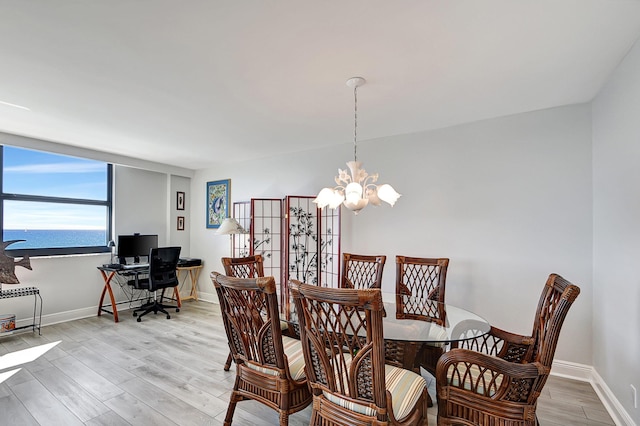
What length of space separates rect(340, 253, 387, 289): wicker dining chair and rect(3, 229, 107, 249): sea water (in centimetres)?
417

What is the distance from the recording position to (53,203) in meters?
4.45

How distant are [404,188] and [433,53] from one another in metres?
1.90

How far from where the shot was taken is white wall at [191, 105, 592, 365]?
2.80 metres

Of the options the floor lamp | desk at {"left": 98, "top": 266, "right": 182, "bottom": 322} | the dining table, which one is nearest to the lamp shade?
the floor lamp

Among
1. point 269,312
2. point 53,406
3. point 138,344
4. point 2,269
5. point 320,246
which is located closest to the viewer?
point 269,312

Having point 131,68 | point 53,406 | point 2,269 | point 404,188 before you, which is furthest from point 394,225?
point 2,269

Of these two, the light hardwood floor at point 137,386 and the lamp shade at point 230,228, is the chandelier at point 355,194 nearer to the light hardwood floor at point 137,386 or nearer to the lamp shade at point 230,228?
the light hardwood floor at point 137,386

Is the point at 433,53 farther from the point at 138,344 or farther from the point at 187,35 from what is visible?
the point at 138,344

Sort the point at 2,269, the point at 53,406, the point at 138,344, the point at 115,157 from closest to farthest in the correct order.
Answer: the point at 53,406 < the point at 2,269 < the point at 138,344 < the point at 115,157

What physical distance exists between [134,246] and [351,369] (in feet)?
15.4

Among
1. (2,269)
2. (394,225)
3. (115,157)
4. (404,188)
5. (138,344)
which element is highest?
(115,157)

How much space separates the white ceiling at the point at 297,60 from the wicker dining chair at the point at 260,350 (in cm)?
144

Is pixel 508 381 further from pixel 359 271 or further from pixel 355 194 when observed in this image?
pixel 359 271

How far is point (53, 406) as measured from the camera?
2.34 meters
